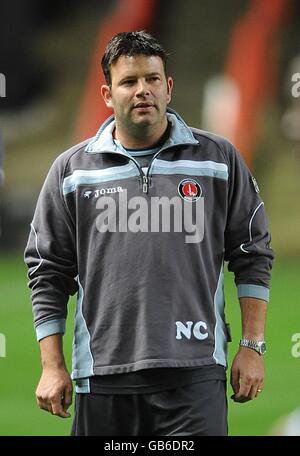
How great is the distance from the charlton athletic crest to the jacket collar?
0.10 m

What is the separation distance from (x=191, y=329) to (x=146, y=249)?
208mm

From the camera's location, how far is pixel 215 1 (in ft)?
36.7

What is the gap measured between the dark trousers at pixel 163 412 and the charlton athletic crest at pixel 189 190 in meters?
0.43

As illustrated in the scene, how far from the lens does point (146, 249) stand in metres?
2.81

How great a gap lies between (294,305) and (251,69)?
324 centimetres

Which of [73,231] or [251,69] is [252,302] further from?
[251,69]

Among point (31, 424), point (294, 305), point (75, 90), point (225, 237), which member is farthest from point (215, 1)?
point (225, 237)

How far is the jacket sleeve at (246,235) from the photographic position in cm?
293

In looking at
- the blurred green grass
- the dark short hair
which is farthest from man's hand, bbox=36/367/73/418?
the blurred green grass

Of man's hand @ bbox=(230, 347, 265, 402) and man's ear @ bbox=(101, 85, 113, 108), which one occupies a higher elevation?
man's ear @ bbox=(101, 85, 113, 108)

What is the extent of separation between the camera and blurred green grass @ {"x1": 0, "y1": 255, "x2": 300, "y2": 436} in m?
5.29

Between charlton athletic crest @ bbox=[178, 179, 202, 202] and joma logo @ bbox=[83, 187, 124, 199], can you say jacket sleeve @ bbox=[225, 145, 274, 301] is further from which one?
joma logo @ bbox=[83, 187, 124, 199]

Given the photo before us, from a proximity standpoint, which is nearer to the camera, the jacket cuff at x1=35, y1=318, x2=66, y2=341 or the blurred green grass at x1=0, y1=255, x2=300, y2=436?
the jacket cuff at x1=35, y1=318, x2=66, y2=341

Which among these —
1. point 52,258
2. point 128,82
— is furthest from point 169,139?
point 52,258
